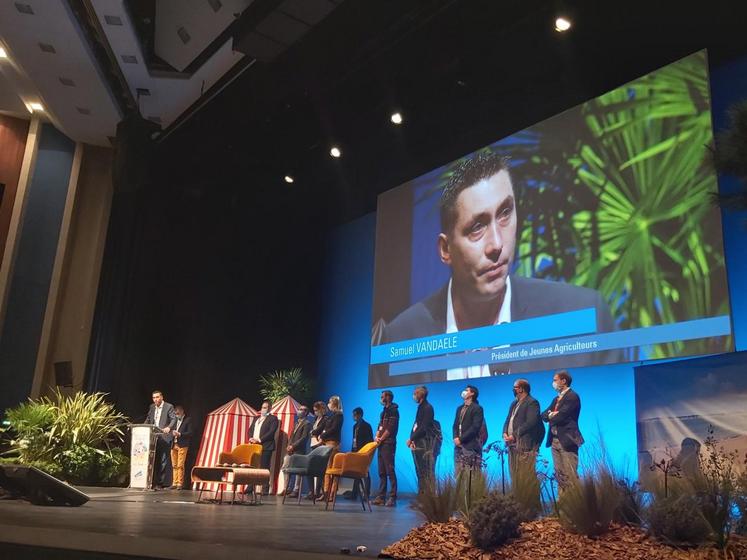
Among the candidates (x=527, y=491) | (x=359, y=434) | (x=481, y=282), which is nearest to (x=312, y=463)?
(x=359, y=434)

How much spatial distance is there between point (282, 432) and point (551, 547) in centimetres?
633

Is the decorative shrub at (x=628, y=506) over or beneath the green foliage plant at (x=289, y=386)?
beneath

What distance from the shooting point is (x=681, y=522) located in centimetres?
252

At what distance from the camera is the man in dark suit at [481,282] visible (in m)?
6.61

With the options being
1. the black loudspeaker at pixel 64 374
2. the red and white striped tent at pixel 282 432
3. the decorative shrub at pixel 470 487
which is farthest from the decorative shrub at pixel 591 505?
the black loudspeaker at pixel 64 374

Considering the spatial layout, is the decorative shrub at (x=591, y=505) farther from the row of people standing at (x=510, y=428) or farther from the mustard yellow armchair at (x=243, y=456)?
the mustard yellow armchair at (x=243, y=456)

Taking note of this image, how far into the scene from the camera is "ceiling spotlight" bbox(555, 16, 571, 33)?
607cm

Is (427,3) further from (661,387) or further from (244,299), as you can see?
(244,299)

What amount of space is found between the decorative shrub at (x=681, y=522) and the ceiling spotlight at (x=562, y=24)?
4.80 m

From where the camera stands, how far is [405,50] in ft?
22.2

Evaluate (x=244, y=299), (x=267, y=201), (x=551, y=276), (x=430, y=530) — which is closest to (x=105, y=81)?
(x=267, y=201)

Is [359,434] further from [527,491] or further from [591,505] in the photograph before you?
[591,505]

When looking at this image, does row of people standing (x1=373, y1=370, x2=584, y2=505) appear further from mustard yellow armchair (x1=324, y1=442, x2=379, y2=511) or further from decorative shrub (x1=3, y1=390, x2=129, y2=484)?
decorative shrub (x1=3, y1=390, x2=129, y2=484)

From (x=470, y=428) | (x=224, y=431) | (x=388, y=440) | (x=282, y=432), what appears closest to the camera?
(x=470, y=428)
